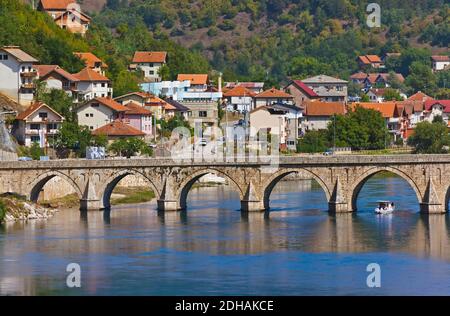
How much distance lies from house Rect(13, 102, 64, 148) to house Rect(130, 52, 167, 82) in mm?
39562

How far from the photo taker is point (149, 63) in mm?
160125

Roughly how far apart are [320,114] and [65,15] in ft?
84.6

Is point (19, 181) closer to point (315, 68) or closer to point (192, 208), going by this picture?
point (192, 208)

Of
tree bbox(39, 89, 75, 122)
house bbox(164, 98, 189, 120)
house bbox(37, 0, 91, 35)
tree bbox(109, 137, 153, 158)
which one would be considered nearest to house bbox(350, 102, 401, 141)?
house bbox(164, 98, 189, 120)

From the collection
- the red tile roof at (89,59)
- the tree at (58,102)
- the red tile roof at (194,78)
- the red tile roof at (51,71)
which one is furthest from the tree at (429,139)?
the tree at (58,102)

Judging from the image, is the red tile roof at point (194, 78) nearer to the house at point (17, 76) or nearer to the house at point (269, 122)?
the house at point (269, 122)

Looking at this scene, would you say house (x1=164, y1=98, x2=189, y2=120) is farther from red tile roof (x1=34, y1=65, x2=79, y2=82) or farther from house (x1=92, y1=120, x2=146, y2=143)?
house (x1=92, y1=120, x2=146, y2=143)

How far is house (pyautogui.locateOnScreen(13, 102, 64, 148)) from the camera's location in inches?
4611

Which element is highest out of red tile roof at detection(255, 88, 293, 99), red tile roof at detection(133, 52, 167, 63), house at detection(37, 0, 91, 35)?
house at detection(37, 0, 91, 35)

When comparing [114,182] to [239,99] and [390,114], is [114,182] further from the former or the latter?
[390,114]

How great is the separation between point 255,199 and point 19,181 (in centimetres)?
1457

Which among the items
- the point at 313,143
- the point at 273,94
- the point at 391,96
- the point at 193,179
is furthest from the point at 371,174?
the point at 391,96

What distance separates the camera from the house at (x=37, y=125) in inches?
4611
